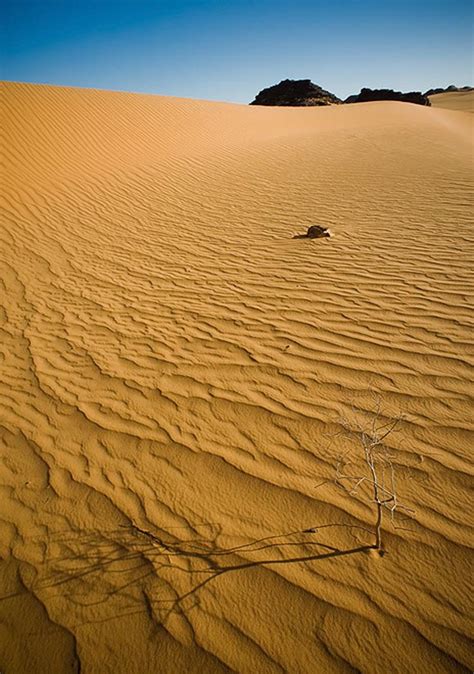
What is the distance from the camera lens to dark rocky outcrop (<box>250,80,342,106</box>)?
3894 centimetres

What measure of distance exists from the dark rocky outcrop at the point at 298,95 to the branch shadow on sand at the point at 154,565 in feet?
146

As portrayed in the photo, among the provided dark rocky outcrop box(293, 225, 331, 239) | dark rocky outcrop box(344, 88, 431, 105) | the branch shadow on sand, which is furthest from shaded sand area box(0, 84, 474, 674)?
dark rocky outcrop box(344, 88, 431, 105)

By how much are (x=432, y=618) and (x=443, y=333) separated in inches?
91.3

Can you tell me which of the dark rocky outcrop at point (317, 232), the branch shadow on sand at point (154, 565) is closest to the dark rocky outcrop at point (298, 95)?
the dark rocky outcrop at point (317, 232)

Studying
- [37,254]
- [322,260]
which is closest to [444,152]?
[322,260]

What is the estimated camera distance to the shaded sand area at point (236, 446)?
1562mm

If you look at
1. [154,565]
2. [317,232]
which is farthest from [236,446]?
[317,232]

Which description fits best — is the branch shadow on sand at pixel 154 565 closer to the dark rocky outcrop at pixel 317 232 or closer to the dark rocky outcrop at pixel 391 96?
the dark rocky outcrop at pixel 317 232

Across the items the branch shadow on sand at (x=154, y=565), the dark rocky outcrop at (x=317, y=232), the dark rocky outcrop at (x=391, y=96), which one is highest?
the dark rocky outcrop at (x=391, y=96)

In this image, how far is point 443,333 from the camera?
10.5 ft

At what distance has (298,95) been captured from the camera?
41344mm

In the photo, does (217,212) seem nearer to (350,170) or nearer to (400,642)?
(350,170)

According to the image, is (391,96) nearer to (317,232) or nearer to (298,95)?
(298,95)

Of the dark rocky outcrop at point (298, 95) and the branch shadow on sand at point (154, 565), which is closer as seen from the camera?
the branch shadow on sand at point (154, 565)
